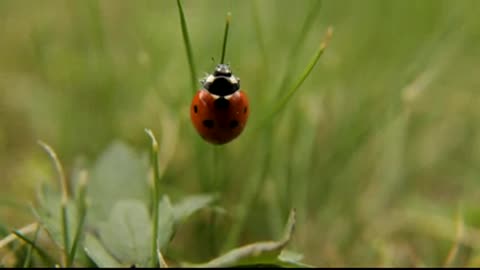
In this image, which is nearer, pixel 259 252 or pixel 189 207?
pixel 259 252

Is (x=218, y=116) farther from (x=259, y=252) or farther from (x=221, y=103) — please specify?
(x=259, y=252)

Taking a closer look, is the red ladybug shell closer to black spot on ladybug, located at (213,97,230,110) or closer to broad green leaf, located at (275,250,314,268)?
black spot on ladybug, located at (213,97,230,110)

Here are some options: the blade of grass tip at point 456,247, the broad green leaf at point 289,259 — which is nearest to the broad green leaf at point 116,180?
the broad green leaf at point 289,259

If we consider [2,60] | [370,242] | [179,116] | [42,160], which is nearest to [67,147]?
[42,160]

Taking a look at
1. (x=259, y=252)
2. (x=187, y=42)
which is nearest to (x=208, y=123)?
(x=187, y=42)

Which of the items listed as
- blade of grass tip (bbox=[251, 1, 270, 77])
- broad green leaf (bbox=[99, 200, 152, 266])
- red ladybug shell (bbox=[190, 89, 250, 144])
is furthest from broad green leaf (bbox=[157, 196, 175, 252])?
blade of grass tip (bbox=[251, 1, 270, 77])

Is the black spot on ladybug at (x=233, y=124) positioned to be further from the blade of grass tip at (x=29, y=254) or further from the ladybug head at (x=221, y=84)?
the blade of grass tip at (x=29, y=254)

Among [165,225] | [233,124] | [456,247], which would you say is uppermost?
[233,124]
